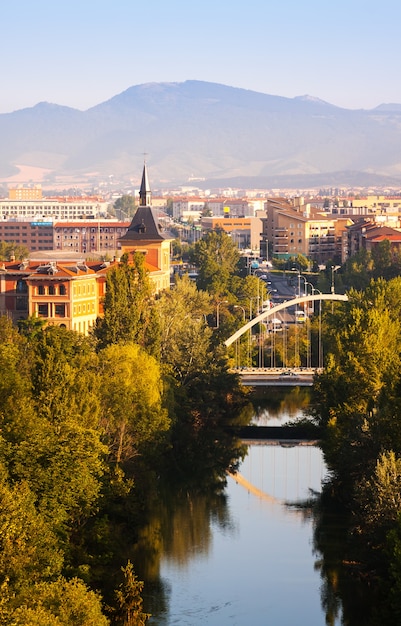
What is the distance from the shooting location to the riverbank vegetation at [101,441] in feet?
102

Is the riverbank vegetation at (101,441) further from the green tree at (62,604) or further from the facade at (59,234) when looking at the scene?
the facade at (59,234)

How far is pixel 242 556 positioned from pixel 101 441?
5.25 meters

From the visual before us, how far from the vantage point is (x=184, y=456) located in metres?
54.1

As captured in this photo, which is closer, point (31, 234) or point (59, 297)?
point (59, 297)

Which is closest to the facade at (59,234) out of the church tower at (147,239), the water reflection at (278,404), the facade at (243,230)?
the facade at (243,230)

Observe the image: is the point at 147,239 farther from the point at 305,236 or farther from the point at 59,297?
the point at 305,236

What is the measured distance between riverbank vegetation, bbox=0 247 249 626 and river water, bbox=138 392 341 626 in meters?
0.96

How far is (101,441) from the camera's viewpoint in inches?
1740

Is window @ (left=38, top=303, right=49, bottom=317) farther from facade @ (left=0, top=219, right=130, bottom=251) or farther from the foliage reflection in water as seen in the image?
facade @ (left=0, top=219, right=130, bottom=251)

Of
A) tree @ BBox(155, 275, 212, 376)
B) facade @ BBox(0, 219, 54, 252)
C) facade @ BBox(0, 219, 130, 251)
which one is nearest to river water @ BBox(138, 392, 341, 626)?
tree @ BBox(155, 275, 212, 376)

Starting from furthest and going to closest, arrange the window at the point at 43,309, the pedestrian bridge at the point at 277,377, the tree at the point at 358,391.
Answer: the window at the point at 43,309, the pedestrian bridge at the point at 277,377, the tree at the point at 358,391

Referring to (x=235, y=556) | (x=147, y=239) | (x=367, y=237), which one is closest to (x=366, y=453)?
(x=235, y=556)

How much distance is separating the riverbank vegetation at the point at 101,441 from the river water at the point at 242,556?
0.96 m

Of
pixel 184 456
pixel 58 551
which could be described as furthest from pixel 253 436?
pixel 58 551
